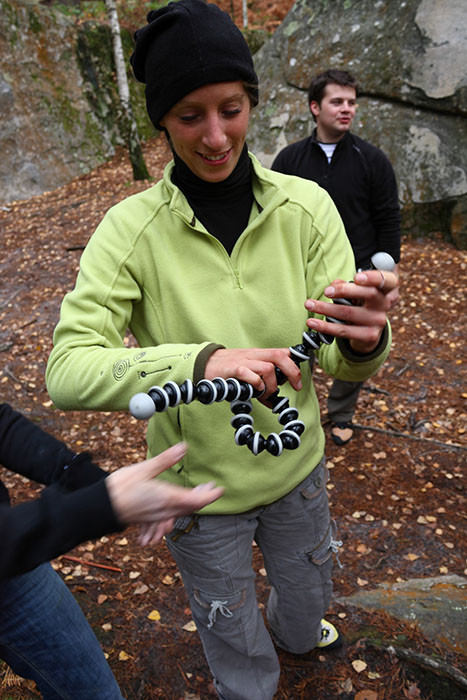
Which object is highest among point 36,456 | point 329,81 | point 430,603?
point 329,81

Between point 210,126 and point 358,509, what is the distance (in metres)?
3.77

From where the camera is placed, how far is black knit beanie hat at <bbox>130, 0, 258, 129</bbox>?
71.8 inches

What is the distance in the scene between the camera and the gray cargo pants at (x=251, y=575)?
7.69 ft

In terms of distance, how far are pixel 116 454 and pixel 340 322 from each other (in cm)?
427

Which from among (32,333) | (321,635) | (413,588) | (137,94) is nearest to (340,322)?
(321,635)

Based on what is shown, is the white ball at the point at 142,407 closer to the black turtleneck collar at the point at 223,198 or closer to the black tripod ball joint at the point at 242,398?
the black tripod ball joint at the point at 242,398

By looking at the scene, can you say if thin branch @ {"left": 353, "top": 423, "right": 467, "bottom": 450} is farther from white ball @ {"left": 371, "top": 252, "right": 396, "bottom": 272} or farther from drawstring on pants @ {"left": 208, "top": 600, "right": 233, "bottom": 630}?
white ball @ {"left": 371, "top": 252, "right": 396, "bottom": 272}

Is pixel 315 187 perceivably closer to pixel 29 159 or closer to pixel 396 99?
pixel 396 99

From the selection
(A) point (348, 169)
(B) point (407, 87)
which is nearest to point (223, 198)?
(A) point (348, 169)

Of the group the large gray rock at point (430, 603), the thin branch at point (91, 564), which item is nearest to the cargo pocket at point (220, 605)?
the large gray rock at point (430, 603)

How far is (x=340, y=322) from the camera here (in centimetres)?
189

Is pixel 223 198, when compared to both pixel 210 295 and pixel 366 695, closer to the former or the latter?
pixel 210 295

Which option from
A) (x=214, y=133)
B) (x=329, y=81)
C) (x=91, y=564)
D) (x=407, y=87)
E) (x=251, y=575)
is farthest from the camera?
(x=407, y=87)

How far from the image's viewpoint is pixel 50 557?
1479 mm
